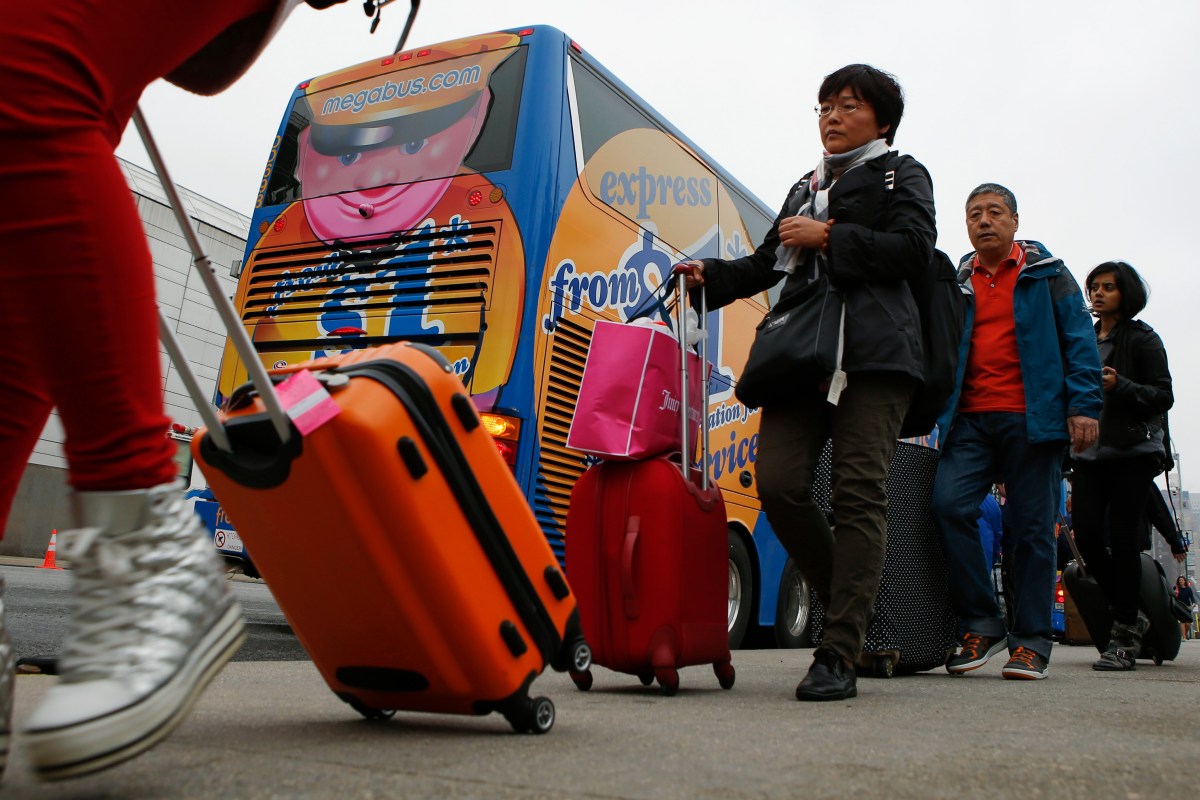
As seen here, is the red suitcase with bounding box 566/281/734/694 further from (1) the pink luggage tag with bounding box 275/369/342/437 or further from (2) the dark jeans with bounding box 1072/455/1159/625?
(2) the dark jeans with bounding box 1072/455/1159/625

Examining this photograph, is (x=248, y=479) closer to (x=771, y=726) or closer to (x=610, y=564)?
(x=771, y=726)

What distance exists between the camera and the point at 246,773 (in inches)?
51.3

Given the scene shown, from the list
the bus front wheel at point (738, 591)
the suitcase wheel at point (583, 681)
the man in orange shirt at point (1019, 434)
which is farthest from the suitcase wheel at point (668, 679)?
the bus front wheel at point (738, 591)

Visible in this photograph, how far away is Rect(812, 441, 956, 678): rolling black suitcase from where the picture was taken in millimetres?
3809

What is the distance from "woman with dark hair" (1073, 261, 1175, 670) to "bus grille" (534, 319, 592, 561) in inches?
98.1

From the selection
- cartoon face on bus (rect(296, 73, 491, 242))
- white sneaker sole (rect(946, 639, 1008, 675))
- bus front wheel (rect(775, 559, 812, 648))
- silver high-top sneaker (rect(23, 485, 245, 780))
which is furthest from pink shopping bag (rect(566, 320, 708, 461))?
bus front wheel (rect(775, 559, 812, 648))

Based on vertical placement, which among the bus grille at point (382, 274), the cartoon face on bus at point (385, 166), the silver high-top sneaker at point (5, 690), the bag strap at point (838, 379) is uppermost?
the cartoon face on bus at point (385, 166)

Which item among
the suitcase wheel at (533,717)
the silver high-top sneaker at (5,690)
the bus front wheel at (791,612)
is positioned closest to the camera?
the silver high-top sneaker at (5,690)

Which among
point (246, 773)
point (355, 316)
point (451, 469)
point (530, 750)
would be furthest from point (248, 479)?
point (355, 316)

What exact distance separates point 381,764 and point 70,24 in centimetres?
100

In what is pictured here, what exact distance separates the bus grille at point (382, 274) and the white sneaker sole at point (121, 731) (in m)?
3.99

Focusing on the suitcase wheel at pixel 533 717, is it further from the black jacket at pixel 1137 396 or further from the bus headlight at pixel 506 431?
the black jacket at pixel 1137 396

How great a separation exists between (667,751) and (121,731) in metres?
0.83

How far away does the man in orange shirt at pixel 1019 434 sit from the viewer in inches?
156
